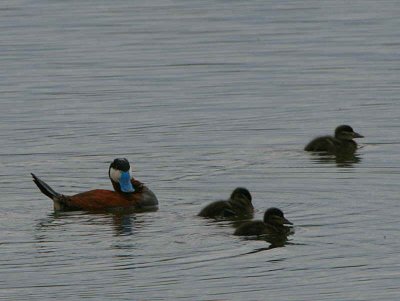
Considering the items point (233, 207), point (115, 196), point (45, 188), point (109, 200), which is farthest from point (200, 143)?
point (233, 207)

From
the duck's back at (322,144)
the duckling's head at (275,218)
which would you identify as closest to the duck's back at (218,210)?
the duckling's head at (275,218)

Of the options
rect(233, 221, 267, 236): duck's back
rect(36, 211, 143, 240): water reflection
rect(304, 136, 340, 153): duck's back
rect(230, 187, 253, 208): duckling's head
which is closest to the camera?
rect(233, 221, 267, 236): duck's back

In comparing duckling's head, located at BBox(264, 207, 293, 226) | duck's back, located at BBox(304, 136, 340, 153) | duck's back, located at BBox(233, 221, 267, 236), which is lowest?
duck's back, located at BBox(233, 221, 267, 236)

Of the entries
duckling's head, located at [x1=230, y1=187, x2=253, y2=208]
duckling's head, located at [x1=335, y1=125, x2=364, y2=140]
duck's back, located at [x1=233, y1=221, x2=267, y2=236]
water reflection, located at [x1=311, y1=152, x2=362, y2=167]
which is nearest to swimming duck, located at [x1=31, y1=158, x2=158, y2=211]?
duckling's head, located at [x1=230, y1=187, x2=253, y2=208]

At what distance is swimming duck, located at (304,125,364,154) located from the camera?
1950 centimetres

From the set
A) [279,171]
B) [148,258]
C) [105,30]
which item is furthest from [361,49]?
[148,258]

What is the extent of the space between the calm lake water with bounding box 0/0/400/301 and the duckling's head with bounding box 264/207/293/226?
0.17m

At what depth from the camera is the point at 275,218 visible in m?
14.9

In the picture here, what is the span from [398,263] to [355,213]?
206 centimetres

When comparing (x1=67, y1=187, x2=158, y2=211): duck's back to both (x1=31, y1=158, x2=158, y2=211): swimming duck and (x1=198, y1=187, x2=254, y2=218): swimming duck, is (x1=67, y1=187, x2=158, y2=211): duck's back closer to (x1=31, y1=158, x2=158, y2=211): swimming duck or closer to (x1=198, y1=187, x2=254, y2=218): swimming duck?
(x1=31, y1=158, x2=158, y2=211): swimming duck

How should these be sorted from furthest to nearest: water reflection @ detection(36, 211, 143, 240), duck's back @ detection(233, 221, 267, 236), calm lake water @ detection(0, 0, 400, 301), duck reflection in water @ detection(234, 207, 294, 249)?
1. water reflection @ detection(36, 211, 143, 240)
2. duck's back @ detection(233, 221, 267, 236)
3. duck reflection in water @ detection(234, 207, 294, 249)
4. calm lake water @ detection(0, 0, 400, 301)

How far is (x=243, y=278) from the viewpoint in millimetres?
13242

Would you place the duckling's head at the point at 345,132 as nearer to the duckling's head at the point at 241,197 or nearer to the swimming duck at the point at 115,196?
the swimming duck at the point at 115,196

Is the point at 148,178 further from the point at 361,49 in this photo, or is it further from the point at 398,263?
the point at 361,49
